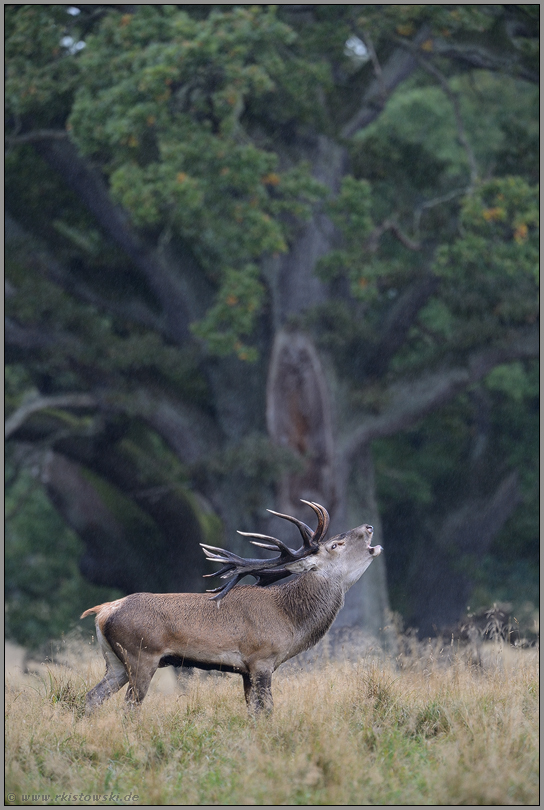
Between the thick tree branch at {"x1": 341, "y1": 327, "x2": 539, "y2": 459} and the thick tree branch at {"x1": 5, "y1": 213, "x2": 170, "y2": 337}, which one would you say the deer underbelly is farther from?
the thick tree branch at {"x1": 5, "y1": 213, "x2": 170, "y2": 337}

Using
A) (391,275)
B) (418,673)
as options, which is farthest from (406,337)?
(418,673)

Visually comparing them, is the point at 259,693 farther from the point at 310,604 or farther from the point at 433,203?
the point at 433,203

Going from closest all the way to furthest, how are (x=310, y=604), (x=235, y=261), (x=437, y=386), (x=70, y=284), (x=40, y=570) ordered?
(x=310, y=604) < (x=235, y=261) < (x=437, y=386) < (x=70, y=284) < (x=40, y=570)

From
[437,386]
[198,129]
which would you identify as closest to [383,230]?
[437,386]

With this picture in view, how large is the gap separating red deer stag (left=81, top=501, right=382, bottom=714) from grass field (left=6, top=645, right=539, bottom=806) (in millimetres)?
321

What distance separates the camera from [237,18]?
1361 cm

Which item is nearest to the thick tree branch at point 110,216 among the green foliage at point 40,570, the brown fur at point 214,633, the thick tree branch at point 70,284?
the thick tree branch at point 70,284

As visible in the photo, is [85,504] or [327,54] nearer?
[327,54]

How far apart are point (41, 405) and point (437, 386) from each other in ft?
21.4

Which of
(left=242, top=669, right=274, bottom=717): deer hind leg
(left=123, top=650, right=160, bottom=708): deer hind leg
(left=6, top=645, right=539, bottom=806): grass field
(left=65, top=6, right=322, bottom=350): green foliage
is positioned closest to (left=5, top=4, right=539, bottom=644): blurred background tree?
(left=65, top=6, right=322, bottom=350): green foliage

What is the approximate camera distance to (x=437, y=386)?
51.9 feet

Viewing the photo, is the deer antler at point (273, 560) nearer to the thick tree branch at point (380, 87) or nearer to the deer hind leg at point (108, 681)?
the deer hind leg at point (108, 681)

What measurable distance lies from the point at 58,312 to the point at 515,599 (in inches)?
501

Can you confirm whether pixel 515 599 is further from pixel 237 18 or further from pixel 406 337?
pixel 237 18
